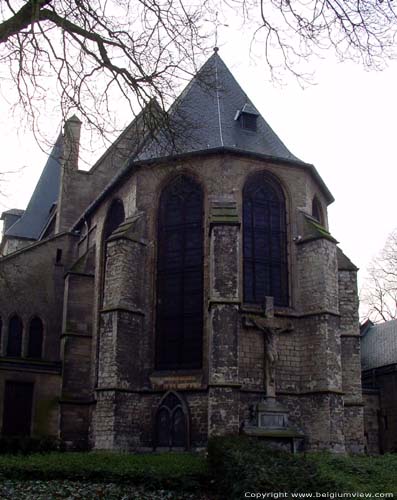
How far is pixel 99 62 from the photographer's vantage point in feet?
32.3

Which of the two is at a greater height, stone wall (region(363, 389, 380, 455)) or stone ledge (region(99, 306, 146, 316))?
stone ledge (region(99, 306, 146, 316))

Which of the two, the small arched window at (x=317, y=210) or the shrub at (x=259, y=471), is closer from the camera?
the shrub at (x=259, y=471)

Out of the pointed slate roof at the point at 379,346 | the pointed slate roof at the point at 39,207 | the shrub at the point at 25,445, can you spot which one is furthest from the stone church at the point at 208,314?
the pointed slate roof at the point at 39,207

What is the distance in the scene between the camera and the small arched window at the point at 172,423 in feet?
56.5

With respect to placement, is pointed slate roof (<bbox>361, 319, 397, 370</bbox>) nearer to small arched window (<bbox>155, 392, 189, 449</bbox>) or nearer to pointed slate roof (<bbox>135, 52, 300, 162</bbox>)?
pointed slate roof (<bbox>135, 52, 300, 162</bbox>)

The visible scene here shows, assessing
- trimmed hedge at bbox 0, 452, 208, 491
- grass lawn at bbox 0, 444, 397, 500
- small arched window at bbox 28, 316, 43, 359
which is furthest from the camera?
small arched window at bbox 28, 316, 43, 359

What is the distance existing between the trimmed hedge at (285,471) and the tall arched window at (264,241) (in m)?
5.73

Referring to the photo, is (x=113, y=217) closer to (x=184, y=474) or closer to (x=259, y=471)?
(x=184, y=474)

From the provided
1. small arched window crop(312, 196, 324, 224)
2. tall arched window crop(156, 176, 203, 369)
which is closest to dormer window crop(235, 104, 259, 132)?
tall arched window crop(156, 176, 203, 369)

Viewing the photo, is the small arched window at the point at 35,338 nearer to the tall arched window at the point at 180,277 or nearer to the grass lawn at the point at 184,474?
the tall arched window at the point at 180,277

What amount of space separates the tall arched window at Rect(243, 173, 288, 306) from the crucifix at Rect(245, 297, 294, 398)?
0.52 metres

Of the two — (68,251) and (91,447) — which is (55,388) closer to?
(91,447)

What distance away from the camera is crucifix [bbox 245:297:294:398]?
17406 mm

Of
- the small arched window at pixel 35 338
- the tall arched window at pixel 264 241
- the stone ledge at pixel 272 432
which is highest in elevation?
the tall arched window at pixel 264 241
